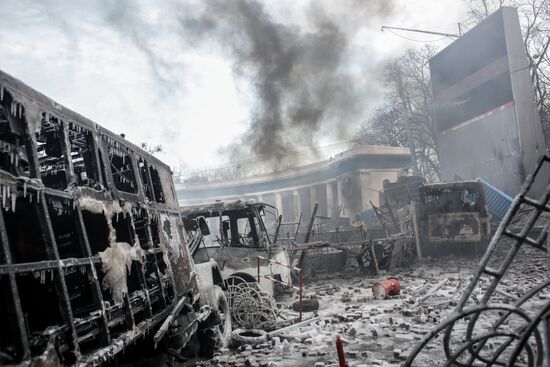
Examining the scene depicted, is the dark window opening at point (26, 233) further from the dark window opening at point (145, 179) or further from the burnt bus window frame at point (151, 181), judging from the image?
the dark window opening at point (145, 179)

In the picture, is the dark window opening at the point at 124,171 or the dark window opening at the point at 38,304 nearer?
the dark window opening at the point at 38,304

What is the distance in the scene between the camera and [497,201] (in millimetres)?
14508

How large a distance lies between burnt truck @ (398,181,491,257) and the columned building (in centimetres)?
1320

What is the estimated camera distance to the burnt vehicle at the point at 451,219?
1309cm

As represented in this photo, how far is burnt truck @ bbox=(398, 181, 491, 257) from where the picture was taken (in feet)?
43.0

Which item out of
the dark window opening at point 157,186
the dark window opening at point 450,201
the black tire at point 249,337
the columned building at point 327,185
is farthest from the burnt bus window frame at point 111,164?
the columned building at point 327,185

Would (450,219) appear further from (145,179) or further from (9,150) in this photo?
(9,150)

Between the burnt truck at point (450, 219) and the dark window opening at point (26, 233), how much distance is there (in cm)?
1307

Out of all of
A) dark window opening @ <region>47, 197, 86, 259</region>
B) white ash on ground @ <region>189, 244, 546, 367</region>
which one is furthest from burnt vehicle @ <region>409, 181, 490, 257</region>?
dark window opening @ <region>47, 197, 86, 259</region>

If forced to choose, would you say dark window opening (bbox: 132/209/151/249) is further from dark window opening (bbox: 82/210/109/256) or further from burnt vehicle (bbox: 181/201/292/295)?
burnt vehicle (bbox: 181/201/292/295)

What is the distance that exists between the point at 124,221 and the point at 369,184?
1031 inches

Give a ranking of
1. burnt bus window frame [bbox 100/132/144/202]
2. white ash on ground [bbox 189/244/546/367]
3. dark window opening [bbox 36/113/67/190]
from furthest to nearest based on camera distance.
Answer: white ash on ground [bbox 189/244/546/367] < burnt bus window frame [bbox 100/132/144/202] < dark window opening [bbox 36/113/67/190]

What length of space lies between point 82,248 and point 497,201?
1504 centimetres

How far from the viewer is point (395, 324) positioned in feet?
22.6
